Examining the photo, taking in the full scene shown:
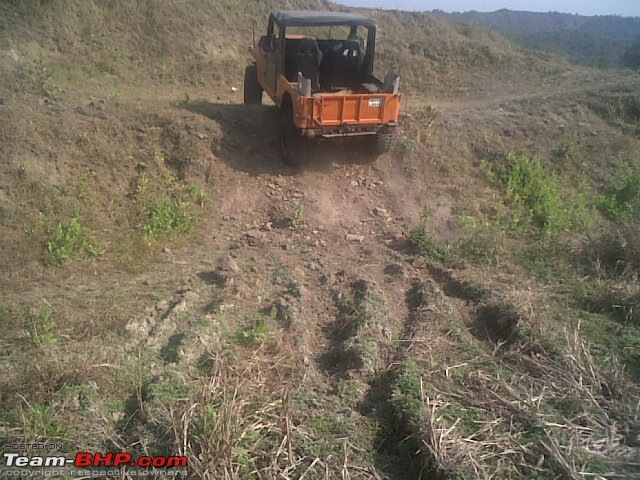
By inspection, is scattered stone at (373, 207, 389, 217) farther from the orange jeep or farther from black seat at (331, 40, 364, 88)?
black seat at (331, 40, 364, 88)

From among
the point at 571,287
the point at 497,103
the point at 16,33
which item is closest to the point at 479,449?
the point at 571,287

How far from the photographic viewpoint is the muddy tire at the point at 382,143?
6.89 m

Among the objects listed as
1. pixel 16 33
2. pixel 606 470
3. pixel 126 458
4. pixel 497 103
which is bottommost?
pixel 126 458

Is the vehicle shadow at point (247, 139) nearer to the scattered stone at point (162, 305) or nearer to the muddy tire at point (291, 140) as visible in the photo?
the muddy tire at point (291, 140)

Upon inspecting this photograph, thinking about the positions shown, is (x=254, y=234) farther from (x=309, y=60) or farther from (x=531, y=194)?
(x=531, y=194)

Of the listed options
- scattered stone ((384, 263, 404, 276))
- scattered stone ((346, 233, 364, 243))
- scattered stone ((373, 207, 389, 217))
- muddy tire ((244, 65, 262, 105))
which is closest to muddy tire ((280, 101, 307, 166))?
scattered stone ((373, 207, 389, 217))

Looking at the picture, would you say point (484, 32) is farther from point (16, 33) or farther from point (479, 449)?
point (479, 449)

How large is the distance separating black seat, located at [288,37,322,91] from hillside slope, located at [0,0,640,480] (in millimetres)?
1039

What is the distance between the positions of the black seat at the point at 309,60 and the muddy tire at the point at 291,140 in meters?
0.58

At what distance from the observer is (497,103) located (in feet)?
31.6

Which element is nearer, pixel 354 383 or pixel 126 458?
pixel 126 458

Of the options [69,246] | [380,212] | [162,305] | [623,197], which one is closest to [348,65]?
Answer: [380,212]

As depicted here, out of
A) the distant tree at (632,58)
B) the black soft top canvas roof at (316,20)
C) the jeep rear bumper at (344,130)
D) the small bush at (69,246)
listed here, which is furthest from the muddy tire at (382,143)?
the distant tree at (632,58)

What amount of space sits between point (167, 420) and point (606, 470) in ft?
7.86
